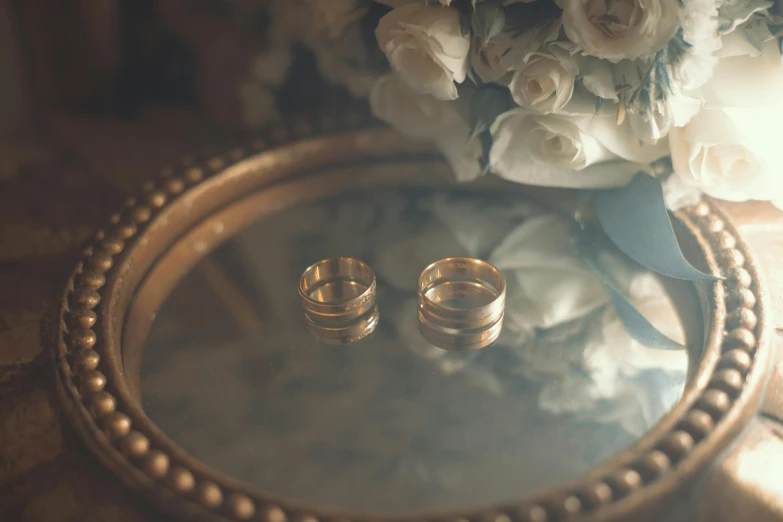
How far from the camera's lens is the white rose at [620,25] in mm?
473

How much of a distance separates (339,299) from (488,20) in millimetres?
228

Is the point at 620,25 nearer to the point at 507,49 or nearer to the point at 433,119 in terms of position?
the point at 507,49

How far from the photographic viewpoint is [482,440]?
50 cm

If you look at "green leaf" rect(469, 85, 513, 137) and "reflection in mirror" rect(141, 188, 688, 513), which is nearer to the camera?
"reflection in mirror" rect(141, 188, 688, 513)

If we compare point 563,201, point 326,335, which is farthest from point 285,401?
point 563,201

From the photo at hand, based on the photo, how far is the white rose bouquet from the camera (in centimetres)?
50

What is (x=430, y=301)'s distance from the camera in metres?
0.56

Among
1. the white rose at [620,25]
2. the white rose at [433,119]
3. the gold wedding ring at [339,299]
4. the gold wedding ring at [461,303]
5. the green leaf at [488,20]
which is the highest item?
the white rose at [620,25]

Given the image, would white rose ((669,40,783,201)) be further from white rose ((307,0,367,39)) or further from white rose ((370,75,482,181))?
white rose ((307,0,367,39))

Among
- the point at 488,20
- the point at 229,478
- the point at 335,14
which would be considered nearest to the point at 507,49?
the point at 488,20

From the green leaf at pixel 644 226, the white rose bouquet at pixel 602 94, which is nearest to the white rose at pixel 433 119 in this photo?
the white rose bouquet at pixel 602 94

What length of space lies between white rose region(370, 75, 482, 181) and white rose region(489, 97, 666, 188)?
29 mm

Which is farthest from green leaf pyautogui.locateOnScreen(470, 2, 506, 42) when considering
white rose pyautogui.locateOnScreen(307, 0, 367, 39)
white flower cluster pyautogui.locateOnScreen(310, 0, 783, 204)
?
white rose pyautogui.locateOnScreen(307, 0, 367, 39)

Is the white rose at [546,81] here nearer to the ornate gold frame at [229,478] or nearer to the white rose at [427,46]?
the white rose at [427,46]
